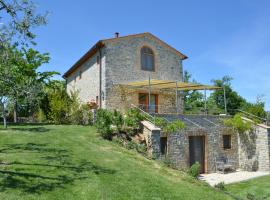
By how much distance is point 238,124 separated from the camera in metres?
22.8

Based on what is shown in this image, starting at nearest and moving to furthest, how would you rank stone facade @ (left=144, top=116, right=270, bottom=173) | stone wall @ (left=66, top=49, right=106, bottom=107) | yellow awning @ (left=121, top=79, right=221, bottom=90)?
stone facade @ (left=144, top=116, right=270, bottom=173)
yellow awning @ (left=121, top=79, right=221, bottom=90)
stone wall @ (left=66, top=49, right=106, bottom=107)

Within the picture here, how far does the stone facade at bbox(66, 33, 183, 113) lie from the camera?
23812mm

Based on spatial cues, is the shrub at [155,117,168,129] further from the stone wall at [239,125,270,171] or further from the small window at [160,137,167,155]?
the stone wall at [239,125,270,171]

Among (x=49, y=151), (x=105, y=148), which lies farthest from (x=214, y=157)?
(x=49, y=151)

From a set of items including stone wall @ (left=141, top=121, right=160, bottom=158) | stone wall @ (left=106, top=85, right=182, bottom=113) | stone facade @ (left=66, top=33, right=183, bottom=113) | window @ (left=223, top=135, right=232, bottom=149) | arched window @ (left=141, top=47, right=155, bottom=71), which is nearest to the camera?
stone wall @ (left=141, top=121, right=160, bottom=158)

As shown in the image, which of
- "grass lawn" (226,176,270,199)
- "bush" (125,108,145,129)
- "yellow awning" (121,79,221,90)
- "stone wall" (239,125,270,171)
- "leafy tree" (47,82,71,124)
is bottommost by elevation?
"grass lawn" (226,176,270,199)

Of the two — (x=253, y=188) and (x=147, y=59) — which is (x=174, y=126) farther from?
(x=147, y=59)

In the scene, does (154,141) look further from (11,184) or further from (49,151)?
(11,184)

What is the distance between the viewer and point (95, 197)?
362 inches

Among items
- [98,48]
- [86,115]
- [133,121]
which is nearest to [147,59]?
[98,48]

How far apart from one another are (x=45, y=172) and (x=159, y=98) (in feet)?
55.1

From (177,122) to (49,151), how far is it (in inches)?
342

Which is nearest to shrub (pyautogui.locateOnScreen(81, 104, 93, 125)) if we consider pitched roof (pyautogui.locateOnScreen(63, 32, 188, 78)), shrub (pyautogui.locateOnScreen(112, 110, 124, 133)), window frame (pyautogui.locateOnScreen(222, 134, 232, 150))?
pitched roof (pyautogui.locateOnScreen(63, 32, 188, 78))

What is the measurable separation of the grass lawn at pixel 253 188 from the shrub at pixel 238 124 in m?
5.22
